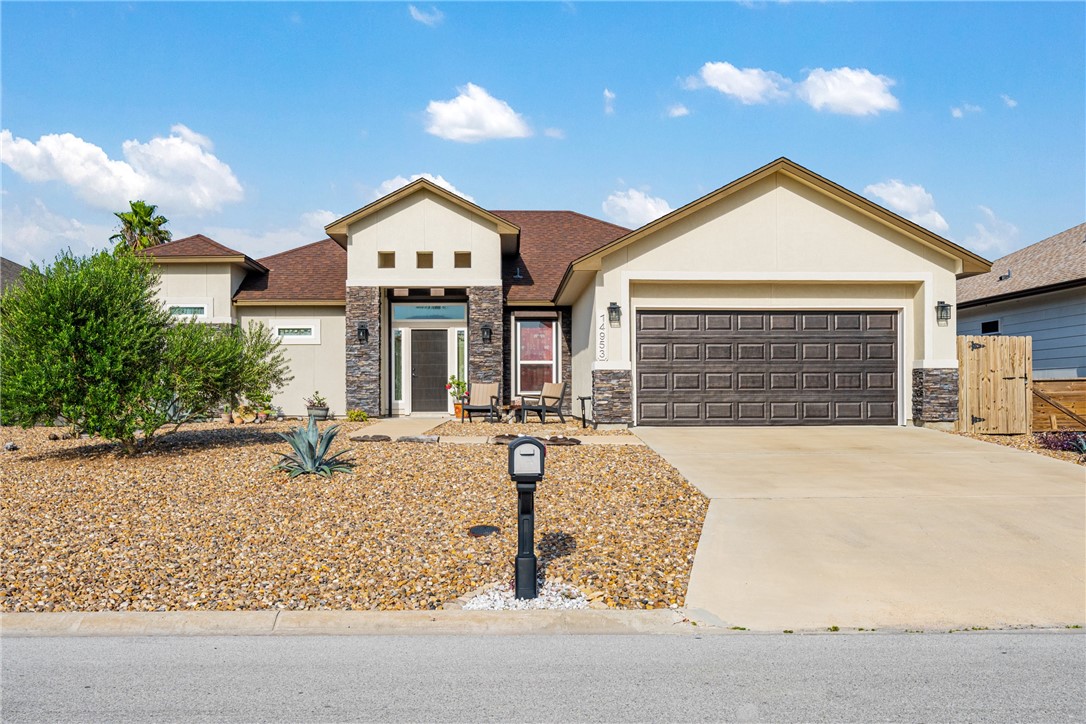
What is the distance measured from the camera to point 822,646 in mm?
4273

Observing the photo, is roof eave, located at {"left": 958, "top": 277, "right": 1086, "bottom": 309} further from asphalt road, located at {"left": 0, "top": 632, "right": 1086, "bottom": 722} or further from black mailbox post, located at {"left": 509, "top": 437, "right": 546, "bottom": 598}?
black mailbox post, located at {"left": 509, "top": 437, "right": 546, "bottom": 598}

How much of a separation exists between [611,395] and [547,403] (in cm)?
343

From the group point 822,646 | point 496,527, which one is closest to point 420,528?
point 496,527

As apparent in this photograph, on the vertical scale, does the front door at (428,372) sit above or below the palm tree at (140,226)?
below

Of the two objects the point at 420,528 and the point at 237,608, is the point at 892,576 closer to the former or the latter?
the point at 420,528

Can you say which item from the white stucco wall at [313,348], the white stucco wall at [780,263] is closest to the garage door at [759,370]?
the white stucco wall at [780,263]

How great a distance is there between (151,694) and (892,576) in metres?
5.11

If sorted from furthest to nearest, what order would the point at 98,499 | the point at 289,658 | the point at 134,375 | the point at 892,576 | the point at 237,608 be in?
the point at 134,375 < the point at 98,499 < the point at 892,576 < the point at 237,608 < the point at 289,658

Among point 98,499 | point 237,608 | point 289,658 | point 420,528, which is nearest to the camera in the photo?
point 289,658

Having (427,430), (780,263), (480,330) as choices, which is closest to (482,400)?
(480,330)

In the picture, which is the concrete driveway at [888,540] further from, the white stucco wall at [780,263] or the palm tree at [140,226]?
the palm tree at [140,226]

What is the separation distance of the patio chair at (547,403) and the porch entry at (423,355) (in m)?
2.38

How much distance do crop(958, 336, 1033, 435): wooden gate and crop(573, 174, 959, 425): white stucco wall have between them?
470 mm

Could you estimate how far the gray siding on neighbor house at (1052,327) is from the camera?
15.2 m
